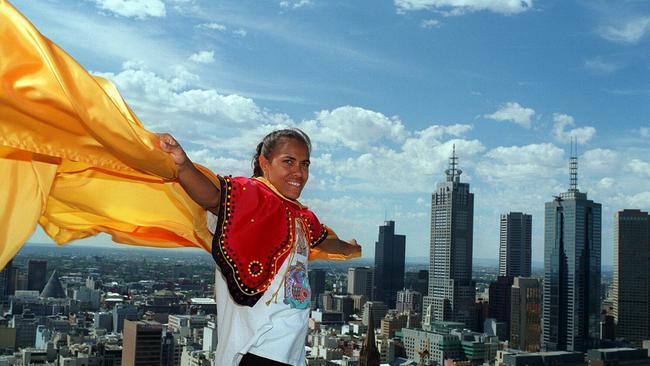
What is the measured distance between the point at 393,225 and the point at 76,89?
132 feet

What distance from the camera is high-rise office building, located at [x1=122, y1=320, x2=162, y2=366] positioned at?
1766 centimetres

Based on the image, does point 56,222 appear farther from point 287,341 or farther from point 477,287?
point 477,287

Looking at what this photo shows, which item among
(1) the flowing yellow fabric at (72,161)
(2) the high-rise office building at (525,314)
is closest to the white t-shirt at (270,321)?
(1) the flowing yellow fabric at (72,161)

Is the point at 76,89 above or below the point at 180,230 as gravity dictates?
above

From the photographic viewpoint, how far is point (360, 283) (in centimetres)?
3397

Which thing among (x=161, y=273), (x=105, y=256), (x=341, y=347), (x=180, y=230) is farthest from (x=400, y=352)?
(x=180, y=230)

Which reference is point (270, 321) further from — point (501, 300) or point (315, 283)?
point (501, 300)

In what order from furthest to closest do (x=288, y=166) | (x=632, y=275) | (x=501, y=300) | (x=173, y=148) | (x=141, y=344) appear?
(x=501, y=300) → (x=632, y=275) → (x=141, y=344) → (x=288, y=166) → (x=173, y=148)

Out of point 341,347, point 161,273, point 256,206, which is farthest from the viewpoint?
point 341,347

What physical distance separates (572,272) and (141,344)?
23.0 metres

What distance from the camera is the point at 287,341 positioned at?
3.33 ft

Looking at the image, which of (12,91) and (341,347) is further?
(341,347)

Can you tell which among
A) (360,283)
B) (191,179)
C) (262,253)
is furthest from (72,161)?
(360,283)

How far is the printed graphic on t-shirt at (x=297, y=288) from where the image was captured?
1.03m
